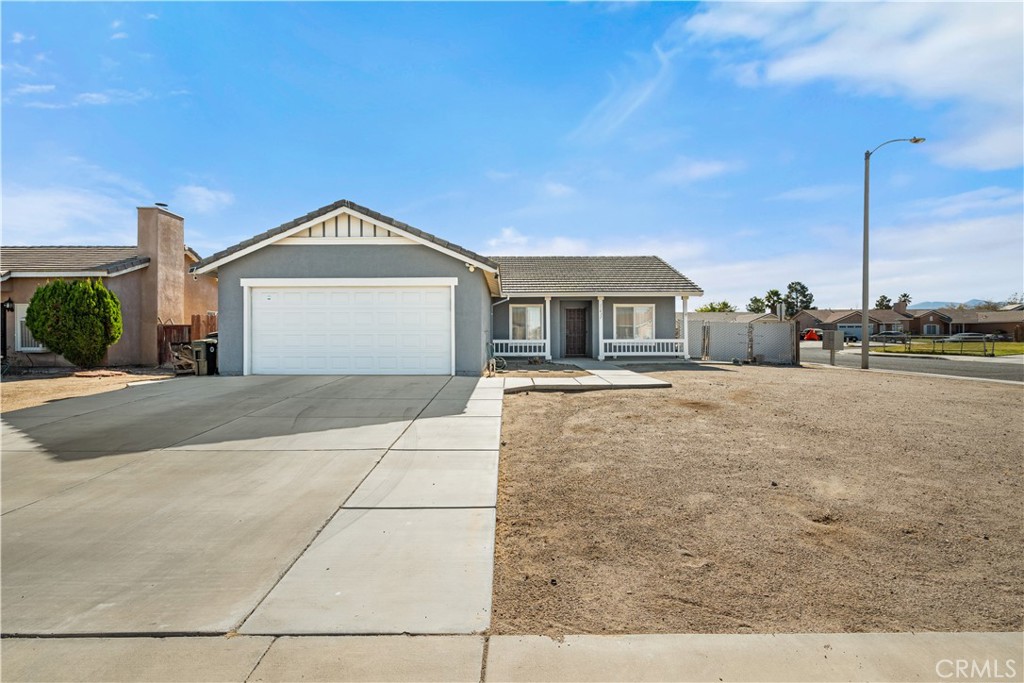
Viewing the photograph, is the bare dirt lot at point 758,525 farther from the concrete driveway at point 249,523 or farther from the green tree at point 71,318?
the green tree at point 71,318

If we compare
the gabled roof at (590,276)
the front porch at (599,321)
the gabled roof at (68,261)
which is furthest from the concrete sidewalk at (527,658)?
the gabled roof at (68,261)

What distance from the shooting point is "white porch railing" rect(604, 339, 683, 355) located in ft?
66.1

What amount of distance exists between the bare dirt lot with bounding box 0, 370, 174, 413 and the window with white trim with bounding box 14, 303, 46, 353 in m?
2.18

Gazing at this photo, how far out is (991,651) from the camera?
2.51 metres

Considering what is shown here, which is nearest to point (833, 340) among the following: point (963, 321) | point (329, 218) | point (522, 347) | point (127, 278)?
point (522, 347)

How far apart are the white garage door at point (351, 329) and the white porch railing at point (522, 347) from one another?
716cm

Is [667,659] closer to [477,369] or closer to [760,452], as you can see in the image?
[760,452]

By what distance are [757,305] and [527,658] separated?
302ft

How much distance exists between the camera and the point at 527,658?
2389mm

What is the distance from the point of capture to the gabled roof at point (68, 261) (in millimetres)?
16625

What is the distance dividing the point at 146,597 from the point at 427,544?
1731mm

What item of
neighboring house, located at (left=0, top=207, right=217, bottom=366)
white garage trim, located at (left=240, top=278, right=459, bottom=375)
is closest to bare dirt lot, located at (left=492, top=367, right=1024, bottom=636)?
white garage trim, located at (left=240, top=278, right=459, bottom=375)

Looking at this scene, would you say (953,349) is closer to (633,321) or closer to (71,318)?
(633,321)

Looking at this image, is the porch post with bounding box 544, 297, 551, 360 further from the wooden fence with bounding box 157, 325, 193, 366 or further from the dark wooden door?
the wooden fence with bounding box 157, 325, 193, 366
